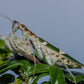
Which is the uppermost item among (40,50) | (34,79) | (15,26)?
(15,26)

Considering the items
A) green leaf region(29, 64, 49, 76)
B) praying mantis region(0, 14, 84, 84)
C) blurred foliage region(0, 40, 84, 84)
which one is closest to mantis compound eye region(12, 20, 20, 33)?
praying mantis region(0, 14, 84, 84)

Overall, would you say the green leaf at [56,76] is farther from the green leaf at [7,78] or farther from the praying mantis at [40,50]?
the green leaf at [7,78]

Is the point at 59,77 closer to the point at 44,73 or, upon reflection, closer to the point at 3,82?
the point at 44,73

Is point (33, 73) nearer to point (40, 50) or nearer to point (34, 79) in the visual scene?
point (34, 79)

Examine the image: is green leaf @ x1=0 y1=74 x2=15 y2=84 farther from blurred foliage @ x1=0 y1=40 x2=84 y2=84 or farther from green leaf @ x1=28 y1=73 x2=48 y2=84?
green leaf @ x1=28 y1=73 x2=48 y2=84

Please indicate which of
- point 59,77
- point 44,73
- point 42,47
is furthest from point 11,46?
point 59,77

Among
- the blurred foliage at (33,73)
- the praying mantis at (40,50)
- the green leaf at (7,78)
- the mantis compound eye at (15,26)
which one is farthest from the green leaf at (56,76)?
the mantis compound eye at (15,26)

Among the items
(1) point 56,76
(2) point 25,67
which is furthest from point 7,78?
(1) point 56,76

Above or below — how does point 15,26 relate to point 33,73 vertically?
above
